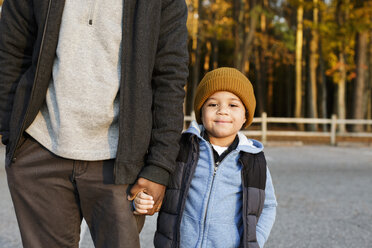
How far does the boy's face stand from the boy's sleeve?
317 mm

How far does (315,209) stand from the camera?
200 inches

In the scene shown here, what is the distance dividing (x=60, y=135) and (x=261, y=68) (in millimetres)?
28594

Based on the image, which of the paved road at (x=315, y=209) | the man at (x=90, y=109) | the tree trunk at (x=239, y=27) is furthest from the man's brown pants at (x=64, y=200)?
the tree trunk at (x=239, y=27)

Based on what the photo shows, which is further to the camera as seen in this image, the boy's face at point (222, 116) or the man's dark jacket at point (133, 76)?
the boy's face at point (222, 116)

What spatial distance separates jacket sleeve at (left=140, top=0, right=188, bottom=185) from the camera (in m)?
1.68

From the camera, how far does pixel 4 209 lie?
15.8ft

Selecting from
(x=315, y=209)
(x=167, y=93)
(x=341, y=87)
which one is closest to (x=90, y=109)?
→ (x=167, y=93)

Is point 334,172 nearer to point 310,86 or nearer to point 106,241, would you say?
point 106,241

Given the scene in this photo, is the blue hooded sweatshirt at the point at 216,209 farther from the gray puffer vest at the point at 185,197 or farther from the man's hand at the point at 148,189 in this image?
the man's hand at the point at 148,189

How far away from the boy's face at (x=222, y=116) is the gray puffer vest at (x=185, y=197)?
6.8 inches

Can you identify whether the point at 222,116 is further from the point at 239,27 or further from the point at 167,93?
the point at 239,27

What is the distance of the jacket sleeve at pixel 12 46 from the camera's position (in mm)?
1764

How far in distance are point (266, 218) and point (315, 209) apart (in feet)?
10.6

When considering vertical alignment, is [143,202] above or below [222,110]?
below
